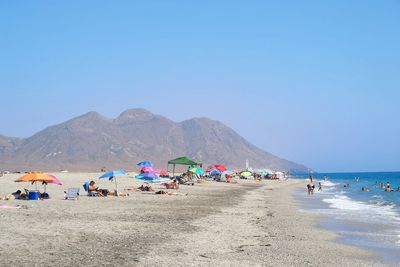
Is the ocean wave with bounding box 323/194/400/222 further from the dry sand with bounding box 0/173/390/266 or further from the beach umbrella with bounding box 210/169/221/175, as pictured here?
the beach umbrella with bounding box 210/169/221/175

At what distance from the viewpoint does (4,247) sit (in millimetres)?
9188

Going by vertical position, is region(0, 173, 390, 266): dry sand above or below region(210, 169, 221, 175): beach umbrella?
below

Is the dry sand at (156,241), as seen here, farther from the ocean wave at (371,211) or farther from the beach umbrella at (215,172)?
the beach umbrella at (215,172)

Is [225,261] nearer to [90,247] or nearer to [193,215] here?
[90,247]

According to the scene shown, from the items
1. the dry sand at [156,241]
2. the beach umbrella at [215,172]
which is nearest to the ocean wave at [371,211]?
the dry sand at [156,241]

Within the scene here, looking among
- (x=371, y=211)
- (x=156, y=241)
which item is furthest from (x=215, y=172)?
(x=156, y=241)

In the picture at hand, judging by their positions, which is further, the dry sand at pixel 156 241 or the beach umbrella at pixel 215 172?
the beach umbrella at pixel 215 172

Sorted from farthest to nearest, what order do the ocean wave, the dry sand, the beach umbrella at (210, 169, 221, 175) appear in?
the beach umbrella at (210, 169, 221, 175) → the ocean wave → the dry sand

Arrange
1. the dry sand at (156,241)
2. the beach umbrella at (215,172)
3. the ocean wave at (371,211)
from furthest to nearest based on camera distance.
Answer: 1. the beach umbrella at (215,172)
2. the ocean wave at (371,211)
3. the dry sand at (156,241)

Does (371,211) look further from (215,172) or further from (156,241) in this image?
(215,172)

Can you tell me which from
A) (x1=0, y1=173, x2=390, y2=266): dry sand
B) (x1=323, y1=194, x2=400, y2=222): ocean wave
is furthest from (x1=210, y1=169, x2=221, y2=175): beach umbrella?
(x1=0, y1=173, x2=390, y2=266): dry sand

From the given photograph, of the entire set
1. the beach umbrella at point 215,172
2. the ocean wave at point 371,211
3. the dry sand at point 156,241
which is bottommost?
the ocean wave at point 371,211

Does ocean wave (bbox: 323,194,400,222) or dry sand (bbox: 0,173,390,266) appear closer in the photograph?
dry sand (bbox: 0,173,390,266)

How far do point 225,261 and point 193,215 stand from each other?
8588 millimetres
